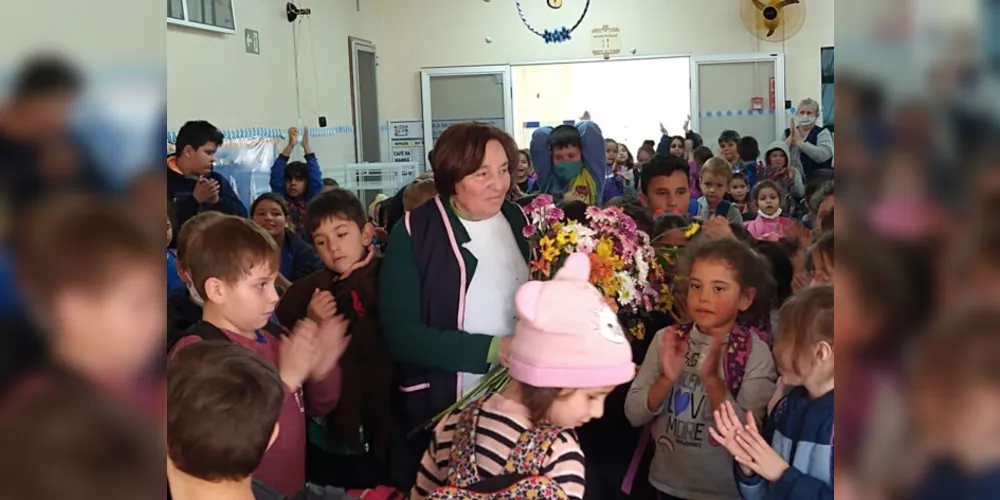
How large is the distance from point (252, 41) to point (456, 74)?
9.04 ft

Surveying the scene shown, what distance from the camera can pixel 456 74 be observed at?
7625 millimetres

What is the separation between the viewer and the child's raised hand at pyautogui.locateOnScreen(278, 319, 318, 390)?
50.2 inches

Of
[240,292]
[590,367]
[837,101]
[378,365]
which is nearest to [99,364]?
[837,101]

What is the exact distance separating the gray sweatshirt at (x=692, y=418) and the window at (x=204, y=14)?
129 inches

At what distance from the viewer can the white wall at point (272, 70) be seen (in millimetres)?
4320

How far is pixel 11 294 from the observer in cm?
25

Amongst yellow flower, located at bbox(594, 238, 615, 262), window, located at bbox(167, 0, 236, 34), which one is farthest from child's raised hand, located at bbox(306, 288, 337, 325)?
window, located at bbox(167, 0, 236, 34)

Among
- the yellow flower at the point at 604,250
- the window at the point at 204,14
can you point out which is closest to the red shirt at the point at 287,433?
the yellow flower at the point at 604,250

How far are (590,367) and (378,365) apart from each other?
2.27ft

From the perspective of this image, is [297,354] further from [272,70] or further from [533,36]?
[533,36]

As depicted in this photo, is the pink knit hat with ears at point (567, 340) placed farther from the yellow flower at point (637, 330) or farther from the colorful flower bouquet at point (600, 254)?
the yellow flower at point (637, 330)

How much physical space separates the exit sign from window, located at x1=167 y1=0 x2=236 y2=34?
18cm

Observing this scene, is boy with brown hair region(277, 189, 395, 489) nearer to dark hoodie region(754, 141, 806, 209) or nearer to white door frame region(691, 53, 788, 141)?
dark hoodie region(754, 141, 806, 209)

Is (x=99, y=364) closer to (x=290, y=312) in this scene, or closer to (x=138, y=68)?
(x=138, y=68)
